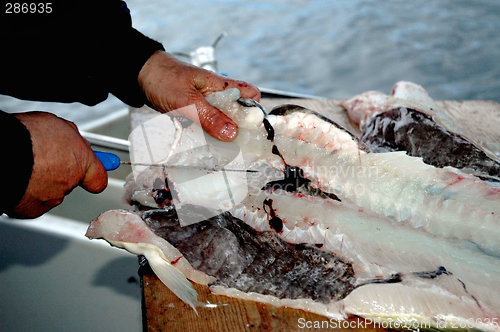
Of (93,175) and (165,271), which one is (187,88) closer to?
(93,175)

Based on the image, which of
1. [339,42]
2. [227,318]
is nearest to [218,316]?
[227,318]

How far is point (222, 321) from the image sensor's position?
141 cm

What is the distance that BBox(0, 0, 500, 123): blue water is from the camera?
5359 millimetres

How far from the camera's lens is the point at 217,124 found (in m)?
1.71

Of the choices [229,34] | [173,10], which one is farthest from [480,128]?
[173,10]

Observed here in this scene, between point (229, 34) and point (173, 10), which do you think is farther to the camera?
point (173, 10)

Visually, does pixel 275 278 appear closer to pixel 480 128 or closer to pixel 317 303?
pixel 317 303

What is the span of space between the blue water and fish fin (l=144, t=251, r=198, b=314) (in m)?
4.09

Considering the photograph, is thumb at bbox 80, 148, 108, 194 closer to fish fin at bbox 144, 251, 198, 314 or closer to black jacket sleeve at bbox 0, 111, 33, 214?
black jacket sleeve at bbox 0, 111, 33, 214

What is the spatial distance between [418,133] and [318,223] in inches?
34.2

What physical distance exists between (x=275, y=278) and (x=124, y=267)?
1202 mm


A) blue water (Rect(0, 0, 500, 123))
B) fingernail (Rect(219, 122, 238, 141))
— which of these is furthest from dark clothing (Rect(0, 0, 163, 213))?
blue water (Rect(0, 0, 500, 123))

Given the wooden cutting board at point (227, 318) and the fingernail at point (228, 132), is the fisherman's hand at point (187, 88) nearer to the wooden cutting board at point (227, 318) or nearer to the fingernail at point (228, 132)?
the fingernail at point (228, 132)

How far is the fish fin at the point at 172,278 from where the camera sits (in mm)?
1464
